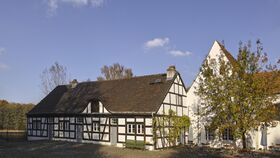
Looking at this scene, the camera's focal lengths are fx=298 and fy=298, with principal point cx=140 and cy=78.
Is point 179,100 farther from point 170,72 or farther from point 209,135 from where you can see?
point 209,135

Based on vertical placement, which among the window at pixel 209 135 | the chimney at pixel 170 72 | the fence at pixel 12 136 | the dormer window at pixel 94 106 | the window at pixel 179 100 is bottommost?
the fence at pixel 12 136

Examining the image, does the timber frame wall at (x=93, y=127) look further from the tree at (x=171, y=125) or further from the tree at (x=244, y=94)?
the tree at (x=244, y=94)

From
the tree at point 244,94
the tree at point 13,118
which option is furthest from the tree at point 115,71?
the tree at point 244,94

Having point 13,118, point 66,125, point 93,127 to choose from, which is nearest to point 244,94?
point 93,127

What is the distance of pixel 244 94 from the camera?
20141mm

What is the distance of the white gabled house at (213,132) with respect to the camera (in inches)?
960

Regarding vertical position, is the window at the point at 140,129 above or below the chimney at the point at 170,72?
below

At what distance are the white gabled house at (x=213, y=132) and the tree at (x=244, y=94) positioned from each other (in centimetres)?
311

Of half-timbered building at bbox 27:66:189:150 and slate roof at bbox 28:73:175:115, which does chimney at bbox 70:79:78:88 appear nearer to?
slate roof at bbox 28:73:175:115

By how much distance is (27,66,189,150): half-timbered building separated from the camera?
24484mm

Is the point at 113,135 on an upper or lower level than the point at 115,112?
lower

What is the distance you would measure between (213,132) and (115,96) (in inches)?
376

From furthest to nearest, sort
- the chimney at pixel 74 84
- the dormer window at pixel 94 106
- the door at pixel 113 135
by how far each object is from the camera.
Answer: the chimney at pixel 74 84
the dormer window at pixel 94 106
the door at pixel 113 135

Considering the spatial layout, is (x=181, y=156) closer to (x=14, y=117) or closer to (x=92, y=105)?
(x=92, y=105)
